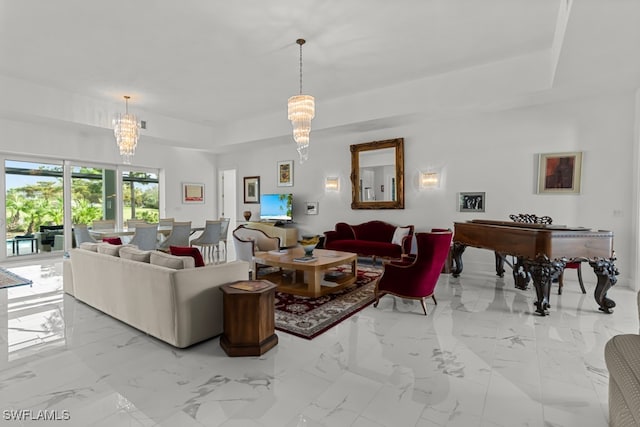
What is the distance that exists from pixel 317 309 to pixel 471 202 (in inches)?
154

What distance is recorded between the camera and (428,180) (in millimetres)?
6465

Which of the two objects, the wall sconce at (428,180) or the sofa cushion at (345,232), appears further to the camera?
the sofa cushion at (345,232)

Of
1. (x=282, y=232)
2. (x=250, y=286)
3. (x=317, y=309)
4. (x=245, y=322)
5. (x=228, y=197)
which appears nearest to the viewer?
(x=245, y=322)

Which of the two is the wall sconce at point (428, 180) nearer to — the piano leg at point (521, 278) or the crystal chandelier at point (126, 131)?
the piano leg at point (521, 278)

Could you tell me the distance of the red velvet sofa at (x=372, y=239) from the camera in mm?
6117

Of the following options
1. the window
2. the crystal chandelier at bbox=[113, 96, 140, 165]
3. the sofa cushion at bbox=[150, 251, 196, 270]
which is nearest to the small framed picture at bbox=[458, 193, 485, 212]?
the sofa cushion at bbox=[150, 251, 196, 270]

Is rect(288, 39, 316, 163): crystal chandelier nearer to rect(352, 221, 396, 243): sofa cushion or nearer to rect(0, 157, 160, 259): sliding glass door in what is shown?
rect(352, 221, 396, 243): sofa cushion

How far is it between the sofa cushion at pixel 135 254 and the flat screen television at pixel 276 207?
16.9 ft

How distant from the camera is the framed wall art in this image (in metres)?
5.13

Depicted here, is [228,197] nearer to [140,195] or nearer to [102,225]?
[140,195]

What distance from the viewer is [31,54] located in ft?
14.8

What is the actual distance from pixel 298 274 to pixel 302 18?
11.6ft

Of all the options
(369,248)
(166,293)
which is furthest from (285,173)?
(166,293)

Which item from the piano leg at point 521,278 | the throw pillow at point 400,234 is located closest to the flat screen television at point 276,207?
the throw pillow at point 400,234
